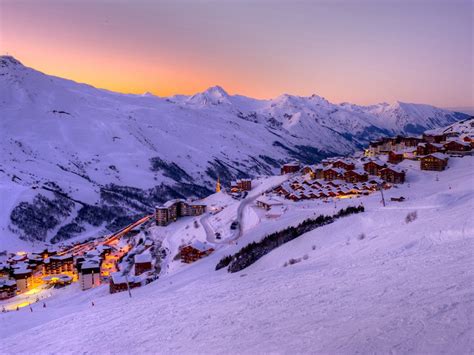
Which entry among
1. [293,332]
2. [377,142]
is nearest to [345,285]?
[293,332]

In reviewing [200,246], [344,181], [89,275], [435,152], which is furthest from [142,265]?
[435,152]

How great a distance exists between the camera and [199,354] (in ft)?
27.4

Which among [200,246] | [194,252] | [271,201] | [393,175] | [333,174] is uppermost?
[333,174]

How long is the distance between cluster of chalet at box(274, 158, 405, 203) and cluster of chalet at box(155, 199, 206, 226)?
25466 millimetres

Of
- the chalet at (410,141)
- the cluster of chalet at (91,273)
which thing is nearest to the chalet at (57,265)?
the cluster of chalet at (91,273)

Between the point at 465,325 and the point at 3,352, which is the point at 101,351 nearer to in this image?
the point at 3,352

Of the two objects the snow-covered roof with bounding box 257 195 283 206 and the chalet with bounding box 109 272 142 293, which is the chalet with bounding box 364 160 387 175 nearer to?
the snow-covered roof with bounding box 257 195 283 206

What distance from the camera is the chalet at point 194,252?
49.8 meters

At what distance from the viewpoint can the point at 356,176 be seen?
6969cm

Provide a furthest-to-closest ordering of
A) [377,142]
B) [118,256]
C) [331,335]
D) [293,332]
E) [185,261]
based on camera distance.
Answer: [377,142] < [118,256] < [185,261] < [293,332] < [331,335]

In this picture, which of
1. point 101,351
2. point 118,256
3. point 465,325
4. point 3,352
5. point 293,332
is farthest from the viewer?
point 118,256

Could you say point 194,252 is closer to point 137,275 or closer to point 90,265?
point 137,275

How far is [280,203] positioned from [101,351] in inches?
2066

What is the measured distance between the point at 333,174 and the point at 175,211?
42.0 meters
